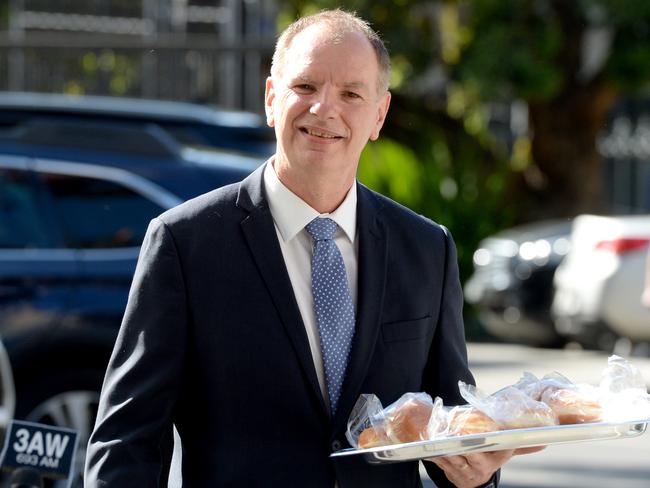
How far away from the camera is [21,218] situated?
24.3 feet

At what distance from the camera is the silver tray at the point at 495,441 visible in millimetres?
2717

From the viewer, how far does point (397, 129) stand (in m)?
21.7

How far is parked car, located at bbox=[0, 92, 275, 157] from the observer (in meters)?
7.97

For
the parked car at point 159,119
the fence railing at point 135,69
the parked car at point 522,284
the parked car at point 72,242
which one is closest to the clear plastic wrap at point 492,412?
the parked car at point 72,242

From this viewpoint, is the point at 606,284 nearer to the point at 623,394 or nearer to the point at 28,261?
the point at 28,261

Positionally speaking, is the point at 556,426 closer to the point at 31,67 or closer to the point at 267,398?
the point at 267,398

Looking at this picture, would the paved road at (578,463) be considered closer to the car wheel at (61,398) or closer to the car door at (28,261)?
the car wheel at (61,398)

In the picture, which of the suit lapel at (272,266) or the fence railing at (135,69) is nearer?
the suit lapel at (272,266)

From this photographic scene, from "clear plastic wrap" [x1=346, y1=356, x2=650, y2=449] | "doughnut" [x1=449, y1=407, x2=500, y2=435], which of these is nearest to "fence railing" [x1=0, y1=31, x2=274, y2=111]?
"clear plastic wrap" [x1=346, y1=356, x2=650, y2=449]

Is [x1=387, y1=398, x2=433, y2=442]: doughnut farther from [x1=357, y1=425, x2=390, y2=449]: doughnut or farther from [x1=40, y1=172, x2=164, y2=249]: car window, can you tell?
[x1=40, y1=172, x2=164, y2=249]: car window

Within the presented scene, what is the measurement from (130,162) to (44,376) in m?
1.08

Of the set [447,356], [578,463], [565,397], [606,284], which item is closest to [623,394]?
[565,397]

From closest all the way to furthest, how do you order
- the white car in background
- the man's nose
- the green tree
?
1. the man's nose
2. the white car in background
3. the green tree


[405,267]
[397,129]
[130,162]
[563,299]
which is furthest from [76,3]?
[405,267]
